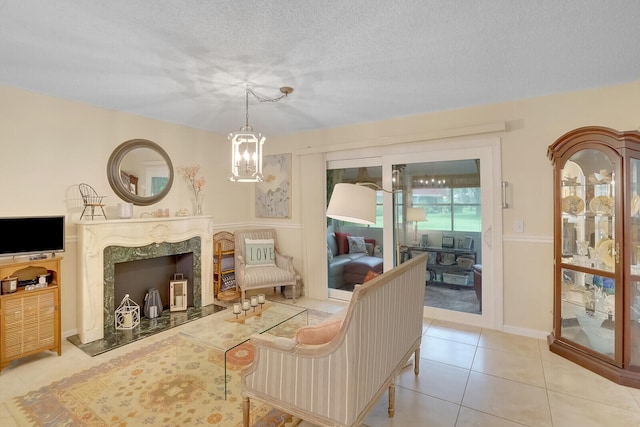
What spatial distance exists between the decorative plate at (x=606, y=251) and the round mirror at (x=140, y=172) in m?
4.64

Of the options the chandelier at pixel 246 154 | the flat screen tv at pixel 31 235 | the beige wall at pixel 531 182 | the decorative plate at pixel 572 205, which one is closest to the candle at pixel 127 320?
the flat screen tv at pixel 31 235

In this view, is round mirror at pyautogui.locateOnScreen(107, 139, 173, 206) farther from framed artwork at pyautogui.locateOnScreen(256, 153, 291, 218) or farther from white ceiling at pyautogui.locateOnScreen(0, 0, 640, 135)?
framed artwork at pyautogui.locateOnScreen(256, 153, 291, 218)

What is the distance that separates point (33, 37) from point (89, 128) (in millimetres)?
1458

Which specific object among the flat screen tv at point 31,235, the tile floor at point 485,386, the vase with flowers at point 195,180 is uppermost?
the vase with flowers at point 195,180

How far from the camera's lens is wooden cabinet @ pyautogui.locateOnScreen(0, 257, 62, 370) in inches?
97.8

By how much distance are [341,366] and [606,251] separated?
2566 mm

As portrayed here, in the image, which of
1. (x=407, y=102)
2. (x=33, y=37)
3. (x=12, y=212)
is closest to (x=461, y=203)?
(x=407, y=102)

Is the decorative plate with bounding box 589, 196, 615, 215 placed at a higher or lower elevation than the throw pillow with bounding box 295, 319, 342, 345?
higher

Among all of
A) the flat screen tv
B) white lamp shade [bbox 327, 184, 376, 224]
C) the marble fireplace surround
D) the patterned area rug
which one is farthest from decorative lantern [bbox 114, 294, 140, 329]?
white lamp shade [bbox 327, 184, 376, 224]

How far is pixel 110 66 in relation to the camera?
237cm

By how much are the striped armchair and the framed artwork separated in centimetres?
301

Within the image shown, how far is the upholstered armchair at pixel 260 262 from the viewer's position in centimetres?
404

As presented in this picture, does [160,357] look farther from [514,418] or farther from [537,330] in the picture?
[537,330]

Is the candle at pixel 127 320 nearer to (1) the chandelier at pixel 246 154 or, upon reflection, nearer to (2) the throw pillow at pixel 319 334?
(1) the chandelier at pixel 246 154
